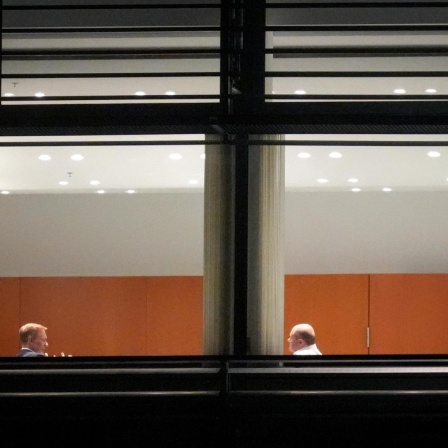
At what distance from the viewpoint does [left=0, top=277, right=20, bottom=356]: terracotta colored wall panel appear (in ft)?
27.0

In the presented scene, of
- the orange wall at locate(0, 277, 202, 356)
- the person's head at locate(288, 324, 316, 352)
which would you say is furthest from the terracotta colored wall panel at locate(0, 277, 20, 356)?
the person's head at locate(288, 324, 316, 352)

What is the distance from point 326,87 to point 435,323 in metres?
3.28

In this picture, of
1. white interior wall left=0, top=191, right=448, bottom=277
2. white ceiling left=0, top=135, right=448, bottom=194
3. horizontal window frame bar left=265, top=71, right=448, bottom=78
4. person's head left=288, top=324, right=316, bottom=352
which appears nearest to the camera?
horizontal window frame bar left=265, top=71, right=448, bottom=78

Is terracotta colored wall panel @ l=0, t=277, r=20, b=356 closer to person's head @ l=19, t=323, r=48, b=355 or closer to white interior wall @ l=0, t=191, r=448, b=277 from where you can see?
white interior wall @ l=0, t=191, r=448, b=277

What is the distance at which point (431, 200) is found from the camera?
8.81m

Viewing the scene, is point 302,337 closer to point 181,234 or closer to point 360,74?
point 360,74

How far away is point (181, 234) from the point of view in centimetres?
895

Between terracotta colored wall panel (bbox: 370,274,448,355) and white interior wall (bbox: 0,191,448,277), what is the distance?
70 cm

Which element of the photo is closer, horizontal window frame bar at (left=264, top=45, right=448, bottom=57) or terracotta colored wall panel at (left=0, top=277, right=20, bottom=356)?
horizontal window frame bar at (left=264, top=45, right=448, bottom=57)

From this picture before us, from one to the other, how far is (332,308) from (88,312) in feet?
8.09

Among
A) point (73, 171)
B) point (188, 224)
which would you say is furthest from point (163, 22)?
point (188, 224)

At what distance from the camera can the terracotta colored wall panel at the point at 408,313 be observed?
7.98 metres

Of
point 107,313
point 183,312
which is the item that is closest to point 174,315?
point 183,312
